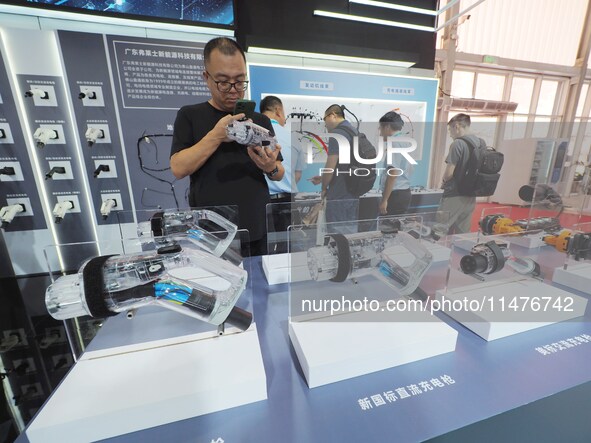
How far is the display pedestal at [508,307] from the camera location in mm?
642

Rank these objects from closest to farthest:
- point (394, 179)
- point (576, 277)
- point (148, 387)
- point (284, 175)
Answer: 1. point (148, 387)
2. point (576, 277)
3. point (394, 179)
4. point (284, 175)

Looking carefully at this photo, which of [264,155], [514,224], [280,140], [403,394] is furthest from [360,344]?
[280,140]

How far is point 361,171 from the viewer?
3.65 feet

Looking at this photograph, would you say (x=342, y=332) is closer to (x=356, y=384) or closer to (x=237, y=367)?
(x=356, y=384)

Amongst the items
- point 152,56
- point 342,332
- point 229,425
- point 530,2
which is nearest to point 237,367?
point 229,425

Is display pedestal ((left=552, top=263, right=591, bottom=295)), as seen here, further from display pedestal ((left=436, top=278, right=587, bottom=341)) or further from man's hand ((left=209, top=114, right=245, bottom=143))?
man's hand ((left=209, top=114, right=245, bottom=143))

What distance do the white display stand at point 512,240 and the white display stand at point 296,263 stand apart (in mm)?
64

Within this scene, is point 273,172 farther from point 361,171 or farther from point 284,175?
point 284,175

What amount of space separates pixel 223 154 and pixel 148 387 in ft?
2.55

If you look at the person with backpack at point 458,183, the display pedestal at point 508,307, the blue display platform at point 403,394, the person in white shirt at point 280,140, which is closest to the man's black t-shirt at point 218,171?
the blue display platform at point 403,394

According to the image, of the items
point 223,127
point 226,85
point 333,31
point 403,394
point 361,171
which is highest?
point 333,31

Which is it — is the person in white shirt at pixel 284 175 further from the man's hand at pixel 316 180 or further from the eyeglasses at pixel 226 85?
the eyeglasses at pixel 226 85

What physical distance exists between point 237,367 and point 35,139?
8.12 ft

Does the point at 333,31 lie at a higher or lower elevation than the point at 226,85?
higher
